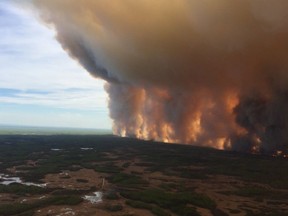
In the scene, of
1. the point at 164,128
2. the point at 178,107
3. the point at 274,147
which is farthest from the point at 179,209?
the point at 164,128

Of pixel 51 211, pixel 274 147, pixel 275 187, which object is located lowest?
pixel 51 211

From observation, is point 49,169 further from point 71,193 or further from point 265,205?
point 265,205

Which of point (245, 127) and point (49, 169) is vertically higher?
point (245, 127)

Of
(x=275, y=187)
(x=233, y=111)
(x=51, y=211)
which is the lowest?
(x=51, y=211)

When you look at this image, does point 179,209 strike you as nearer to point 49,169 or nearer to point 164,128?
point 49,169

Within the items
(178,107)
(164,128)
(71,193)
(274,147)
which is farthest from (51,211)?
(164,128)

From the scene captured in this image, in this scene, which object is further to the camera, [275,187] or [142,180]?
[142,180]

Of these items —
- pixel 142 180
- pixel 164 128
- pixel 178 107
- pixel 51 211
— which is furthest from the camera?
pixel 164 128

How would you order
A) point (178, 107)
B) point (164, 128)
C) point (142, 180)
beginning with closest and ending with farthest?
point (142, 180)
point (178, 107)
point (164, 128)

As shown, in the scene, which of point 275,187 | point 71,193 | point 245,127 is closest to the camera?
point 71,193
